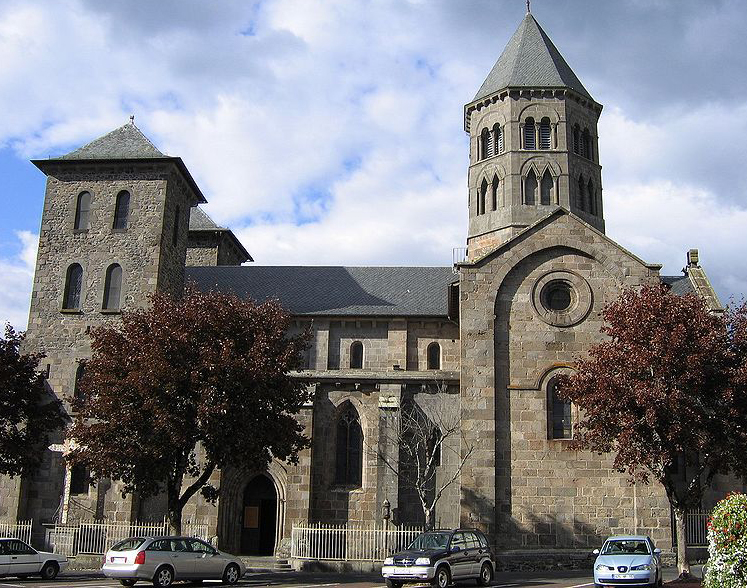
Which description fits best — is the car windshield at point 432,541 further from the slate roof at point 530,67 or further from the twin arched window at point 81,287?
the slate roof at point 530,67

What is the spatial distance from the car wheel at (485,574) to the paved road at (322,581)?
271mm

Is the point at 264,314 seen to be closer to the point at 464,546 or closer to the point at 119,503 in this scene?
the point at 464,546

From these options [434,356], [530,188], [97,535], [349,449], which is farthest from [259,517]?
[530,188]

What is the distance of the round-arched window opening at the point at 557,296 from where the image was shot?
29.1 meters

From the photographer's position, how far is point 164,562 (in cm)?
1991

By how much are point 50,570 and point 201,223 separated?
27170 millimetres

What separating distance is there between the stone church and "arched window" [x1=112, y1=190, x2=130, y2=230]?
0.07 meters

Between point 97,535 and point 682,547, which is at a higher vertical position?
point 682,547

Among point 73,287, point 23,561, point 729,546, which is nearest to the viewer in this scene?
point 729,546

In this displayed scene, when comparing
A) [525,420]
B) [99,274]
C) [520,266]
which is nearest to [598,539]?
[525,420]

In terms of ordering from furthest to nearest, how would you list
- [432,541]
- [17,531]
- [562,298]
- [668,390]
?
[562,298] < [17,531] < [668,390] < [432,541]

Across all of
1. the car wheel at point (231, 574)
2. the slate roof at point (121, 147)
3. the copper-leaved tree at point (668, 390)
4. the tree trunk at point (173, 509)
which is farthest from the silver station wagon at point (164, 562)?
the slate roof at point (121, 147)

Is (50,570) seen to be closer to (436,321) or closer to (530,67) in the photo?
(436,321)

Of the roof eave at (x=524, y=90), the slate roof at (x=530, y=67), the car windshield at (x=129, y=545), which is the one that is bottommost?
the car windshield at (x=129, y=545)
